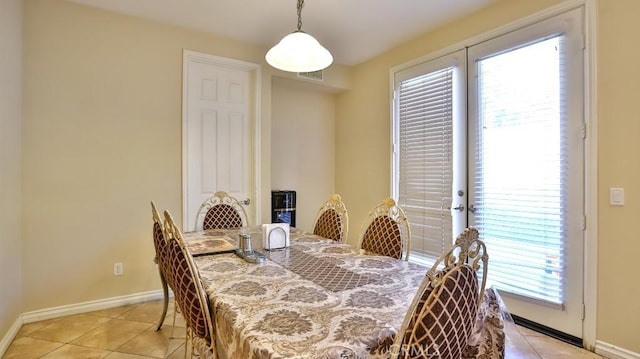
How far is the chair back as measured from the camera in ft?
4.30

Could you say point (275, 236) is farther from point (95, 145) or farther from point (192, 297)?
point (95, 145)

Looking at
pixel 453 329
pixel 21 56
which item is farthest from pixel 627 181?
pixel 21 56

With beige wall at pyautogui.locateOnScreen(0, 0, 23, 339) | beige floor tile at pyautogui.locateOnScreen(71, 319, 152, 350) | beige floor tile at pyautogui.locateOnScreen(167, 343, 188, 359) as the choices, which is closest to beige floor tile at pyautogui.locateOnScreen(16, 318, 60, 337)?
beige wall at pyautogui.locateOnScreen(0, 0, 23, 339)

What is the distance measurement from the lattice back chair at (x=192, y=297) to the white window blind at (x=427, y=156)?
100 inches

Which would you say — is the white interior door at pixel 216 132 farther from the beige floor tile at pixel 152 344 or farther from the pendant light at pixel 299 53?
the pendant light at pixel 299 53

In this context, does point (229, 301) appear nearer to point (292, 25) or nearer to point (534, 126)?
point (534, 126)

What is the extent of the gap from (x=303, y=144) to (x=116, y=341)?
3.06 meters

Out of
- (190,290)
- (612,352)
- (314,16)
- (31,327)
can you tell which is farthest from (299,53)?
(31,327)

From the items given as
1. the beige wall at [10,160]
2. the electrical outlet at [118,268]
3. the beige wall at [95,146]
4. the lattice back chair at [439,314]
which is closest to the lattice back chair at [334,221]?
the beige wall at [95,146]

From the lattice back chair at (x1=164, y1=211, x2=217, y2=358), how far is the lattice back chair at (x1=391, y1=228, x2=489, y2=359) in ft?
2.54

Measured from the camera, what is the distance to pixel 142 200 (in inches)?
124

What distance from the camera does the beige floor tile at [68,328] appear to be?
245 cm

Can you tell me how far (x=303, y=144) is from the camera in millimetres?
4617

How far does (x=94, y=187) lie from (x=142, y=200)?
1.32 ft
